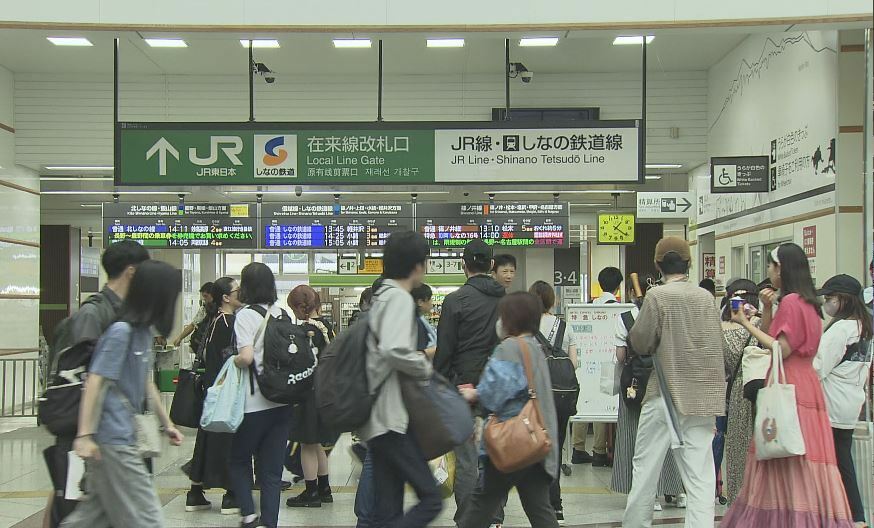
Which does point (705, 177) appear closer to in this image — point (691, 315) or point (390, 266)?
point (691, 315)

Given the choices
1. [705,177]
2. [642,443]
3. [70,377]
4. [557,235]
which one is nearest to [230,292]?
[70,377]

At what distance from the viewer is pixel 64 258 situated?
72.5ft

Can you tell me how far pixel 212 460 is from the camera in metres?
6.21

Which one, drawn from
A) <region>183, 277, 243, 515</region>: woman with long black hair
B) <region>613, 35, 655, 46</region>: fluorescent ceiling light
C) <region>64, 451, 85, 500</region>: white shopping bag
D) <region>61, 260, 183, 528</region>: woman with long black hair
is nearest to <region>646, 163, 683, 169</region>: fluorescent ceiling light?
<region>613, 35, 655, 46</region>: fluorescent ceiling light

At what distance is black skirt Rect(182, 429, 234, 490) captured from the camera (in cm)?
618

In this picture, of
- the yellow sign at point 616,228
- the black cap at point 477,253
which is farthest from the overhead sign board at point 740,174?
the black cap at point 477,253

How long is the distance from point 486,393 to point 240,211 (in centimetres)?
825

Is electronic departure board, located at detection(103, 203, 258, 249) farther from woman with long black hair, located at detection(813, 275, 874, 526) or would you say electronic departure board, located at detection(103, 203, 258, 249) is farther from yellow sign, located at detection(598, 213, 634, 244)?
woman with long black hair, located at detection(813, 275, 874, 526)

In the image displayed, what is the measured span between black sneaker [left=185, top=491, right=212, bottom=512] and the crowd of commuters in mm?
11

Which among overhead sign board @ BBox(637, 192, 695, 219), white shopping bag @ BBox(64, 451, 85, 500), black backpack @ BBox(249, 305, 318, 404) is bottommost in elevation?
white shopping bag @ BBox(64, 451, 85, 500)

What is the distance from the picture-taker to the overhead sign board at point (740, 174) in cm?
938

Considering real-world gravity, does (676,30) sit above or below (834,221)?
above

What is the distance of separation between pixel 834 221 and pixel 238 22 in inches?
207

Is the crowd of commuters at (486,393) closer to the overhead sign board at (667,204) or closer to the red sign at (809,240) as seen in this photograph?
the red sign at (809,240)
